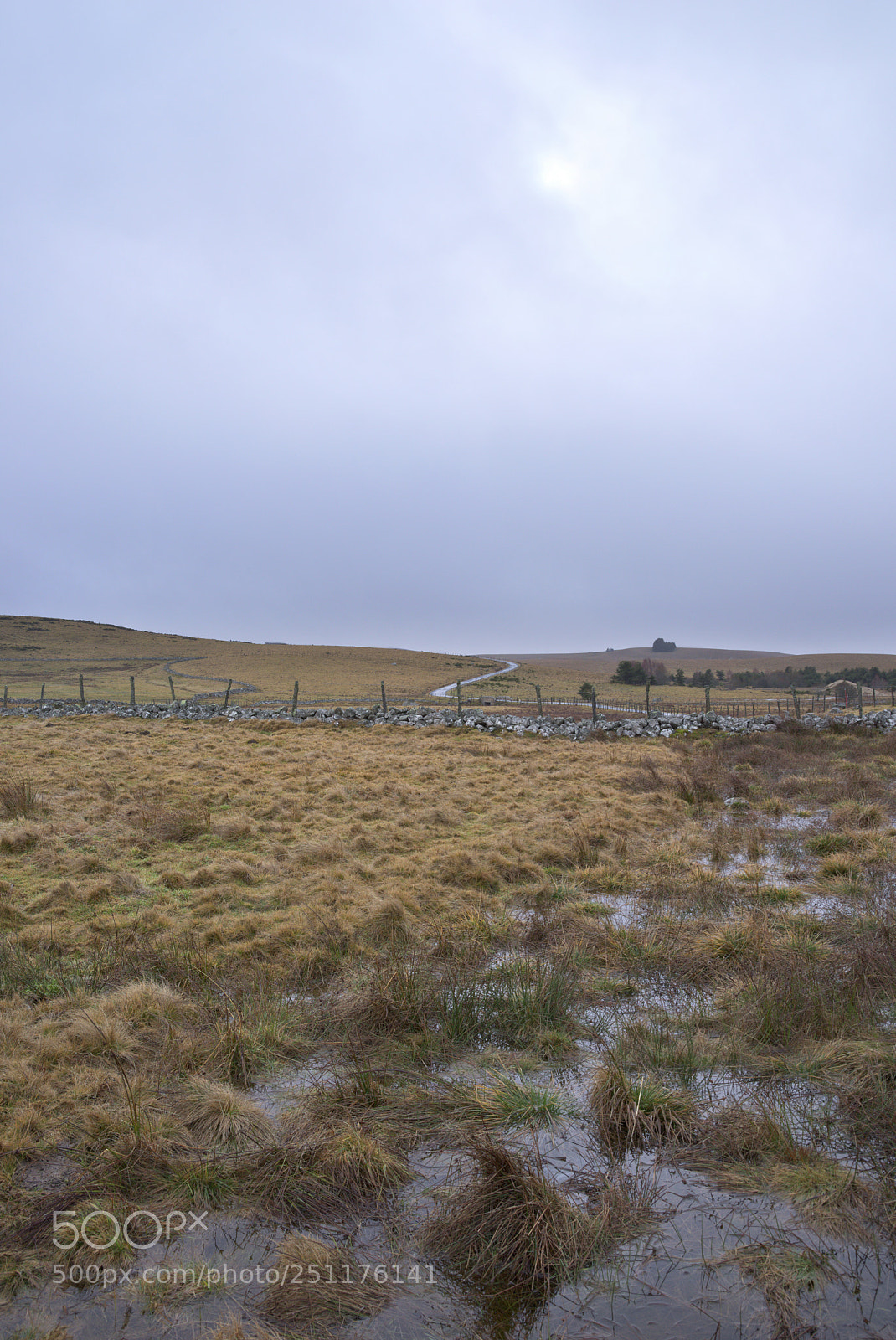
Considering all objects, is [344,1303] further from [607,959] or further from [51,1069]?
[607,959]

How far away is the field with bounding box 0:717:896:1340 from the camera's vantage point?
3.11 m

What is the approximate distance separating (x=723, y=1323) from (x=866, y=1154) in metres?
1.33

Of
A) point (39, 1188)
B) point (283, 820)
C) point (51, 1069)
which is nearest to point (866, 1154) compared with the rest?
point (39, 1188)

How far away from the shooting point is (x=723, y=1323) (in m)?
2.92

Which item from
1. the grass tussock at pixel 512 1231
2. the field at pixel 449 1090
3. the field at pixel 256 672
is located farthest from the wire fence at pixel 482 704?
the grass tussock at pixel 512 1231

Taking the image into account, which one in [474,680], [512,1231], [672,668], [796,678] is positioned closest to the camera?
[512,1231]

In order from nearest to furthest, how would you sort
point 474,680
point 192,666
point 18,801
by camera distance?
point 18,801 → point 474,680 → point 192,666

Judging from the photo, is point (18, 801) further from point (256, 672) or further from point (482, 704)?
point (256, 672)

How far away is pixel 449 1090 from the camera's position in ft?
14.6

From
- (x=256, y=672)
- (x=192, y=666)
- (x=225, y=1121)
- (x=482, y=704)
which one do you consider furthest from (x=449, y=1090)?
(x=192, y=666)

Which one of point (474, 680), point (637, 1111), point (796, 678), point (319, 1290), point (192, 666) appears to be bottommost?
point (319, 1290)

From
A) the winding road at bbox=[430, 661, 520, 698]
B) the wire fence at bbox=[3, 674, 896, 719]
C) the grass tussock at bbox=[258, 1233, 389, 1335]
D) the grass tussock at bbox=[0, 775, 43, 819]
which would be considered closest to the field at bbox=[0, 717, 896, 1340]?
the grass tussock at bbox=[258, 1233, 389, 1335]

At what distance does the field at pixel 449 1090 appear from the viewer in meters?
3.11

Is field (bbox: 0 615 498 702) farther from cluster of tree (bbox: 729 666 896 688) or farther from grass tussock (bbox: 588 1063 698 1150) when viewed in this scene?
grass tussock (bbox: 588 1063 698 1150)
